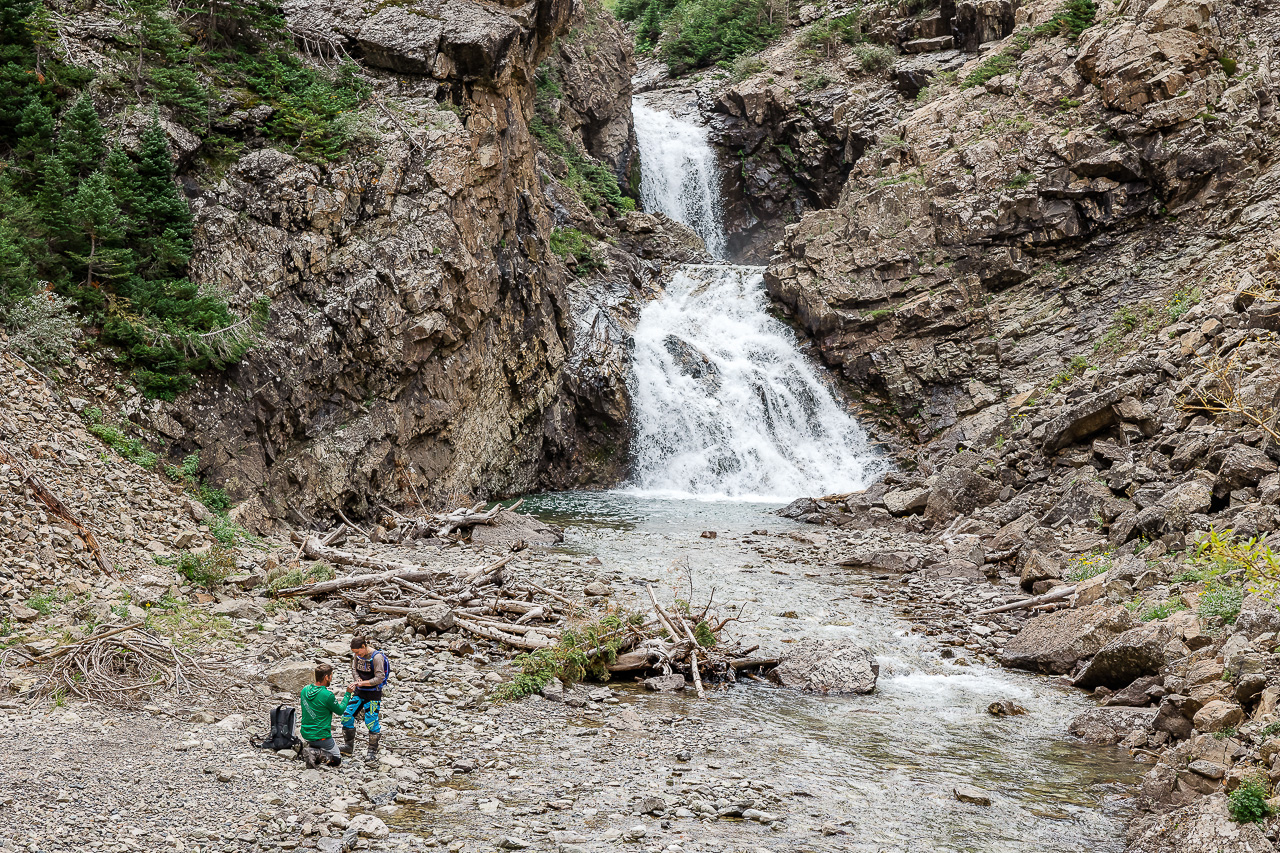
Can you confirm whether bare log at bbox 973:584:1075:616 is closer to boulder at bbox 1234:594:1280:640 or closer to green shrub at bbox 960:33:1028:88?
boulder at bbox 1234:594:1280:640

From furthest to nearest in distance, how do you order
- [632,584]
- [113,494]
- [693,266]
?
[693,266]
[632,584]
[113,494]

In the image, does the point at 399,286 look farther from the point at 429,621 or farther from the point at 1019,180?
the point at 1019,180

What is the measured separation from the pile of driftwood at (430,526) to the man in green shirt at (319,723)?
11.8m

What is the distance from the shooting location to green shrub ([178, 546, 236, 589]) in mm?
12102

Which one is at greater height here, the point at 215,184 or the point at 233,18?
the point at 233,18

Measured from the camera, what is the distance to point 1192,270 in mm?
26984

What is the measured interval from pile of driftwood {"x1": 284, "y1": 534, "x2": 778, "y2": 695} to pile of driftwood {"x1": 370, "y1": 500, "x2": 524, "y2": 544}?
5641 mm

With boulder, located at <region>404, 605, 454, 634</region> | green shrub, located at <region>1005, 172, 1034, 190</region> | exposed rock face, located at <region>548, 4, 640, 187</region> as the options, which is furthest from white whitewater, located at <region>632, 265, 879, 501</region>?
boulder, located at <region>404, 605, 454, 634</region>

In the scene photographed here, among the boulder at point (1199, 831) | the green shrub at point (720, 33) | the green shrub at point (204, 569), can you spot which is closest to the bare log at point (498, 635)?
the green shrub at point (204, 569)

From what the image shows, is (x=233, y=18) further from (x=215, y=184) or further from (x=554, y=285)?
(x=554, y=285)

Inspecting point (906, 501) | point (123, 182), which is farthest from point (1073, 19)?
point (123, 182)

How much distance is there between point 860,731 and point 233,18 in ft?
84.2

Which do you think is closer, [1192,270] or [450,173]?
[450,173]

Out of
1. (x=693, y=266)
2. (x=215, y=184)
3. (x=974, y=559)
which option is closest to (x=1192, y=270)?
(x=974, y=559)
